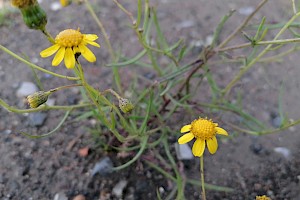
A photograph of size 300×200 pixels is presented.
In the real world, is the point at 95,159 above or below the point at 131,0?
below

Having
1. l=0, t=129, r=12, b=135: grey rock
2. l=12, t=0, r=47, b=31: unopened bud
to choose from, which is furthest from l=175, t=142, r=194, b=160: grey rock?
l=12, t=0, r=47, b=31: unopened bud

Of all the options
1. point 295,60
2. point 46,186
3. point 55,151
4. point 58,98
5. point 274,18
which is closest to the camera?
point 46,186

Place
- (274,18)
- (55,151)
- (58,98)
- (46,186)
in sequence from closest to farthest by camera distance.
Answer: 1. (46,186)
2. (55,151)
3. (58,98)
4. (274,18)

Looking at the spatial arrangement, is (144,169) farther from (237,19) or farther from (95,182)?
(237,19)

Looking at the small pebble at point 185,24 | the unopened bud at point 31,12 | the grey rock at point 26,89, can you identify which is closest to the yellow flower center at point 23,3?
the unopened bud at point 31,12

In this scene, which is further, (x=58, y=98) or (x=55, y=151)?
(x=58, y=98)

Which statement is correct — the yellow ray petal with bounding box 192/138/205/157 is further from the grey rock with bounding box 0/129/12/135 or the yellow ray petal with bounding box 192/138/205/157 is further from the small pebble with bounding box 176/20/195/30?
the small pebble with bounding box 176/20/195/30

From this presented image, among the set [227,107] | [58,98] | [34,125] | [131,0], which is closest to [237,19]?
[131,0]
